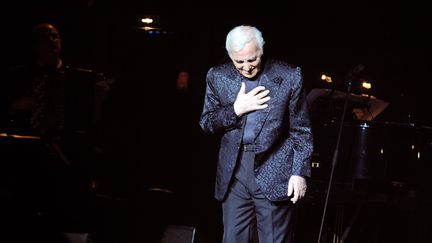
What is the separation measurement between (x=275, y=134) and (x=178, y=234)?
5.37ft

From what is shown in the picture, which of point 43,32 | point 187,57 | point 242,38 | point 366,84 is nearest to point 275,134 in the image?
point 242,38

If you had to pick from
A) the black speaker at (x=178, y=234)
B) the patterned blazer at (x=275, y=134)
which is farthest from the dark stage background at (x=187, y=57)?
the patterned blazer at (x=275, y=134)

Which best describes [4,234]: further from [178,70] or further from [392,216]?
[392,216]

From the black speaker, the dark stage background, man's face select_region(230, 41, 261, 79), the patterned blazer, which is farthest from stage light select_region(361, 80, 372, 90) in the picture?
man's face select_region(230, 41, 261, 79)

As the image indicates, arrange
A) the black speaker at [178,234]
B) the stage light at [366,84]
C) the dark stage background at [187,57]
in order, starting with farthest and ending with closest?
the stage light at [366,84]
the dark stage background at [187,57]
the black speaker at [178,234]

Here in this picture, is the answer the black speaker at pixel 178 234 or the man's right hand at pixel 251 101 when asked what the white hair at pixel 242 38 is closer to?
the man's right hand at pixel 251 101

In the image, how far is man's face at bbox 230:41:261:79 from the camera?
308 centimetres

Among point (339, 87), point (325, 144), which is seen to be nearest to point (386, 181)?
point (325, 144)

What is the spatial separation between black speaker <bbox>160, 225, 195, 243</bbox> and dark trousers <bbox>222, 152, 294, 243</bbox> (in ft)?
3.67

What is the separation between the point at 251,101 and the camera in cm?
308

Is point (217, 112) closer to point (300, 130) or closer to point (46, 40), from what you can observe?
point (300, 130)

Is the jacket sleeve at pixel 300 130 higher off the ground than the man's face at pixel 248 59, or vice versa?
the man's face at pixel 248 59

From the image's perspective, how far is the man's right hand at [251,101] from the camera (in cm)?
307

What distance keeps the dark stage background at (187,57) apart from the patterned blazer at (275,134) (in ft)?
8.04
